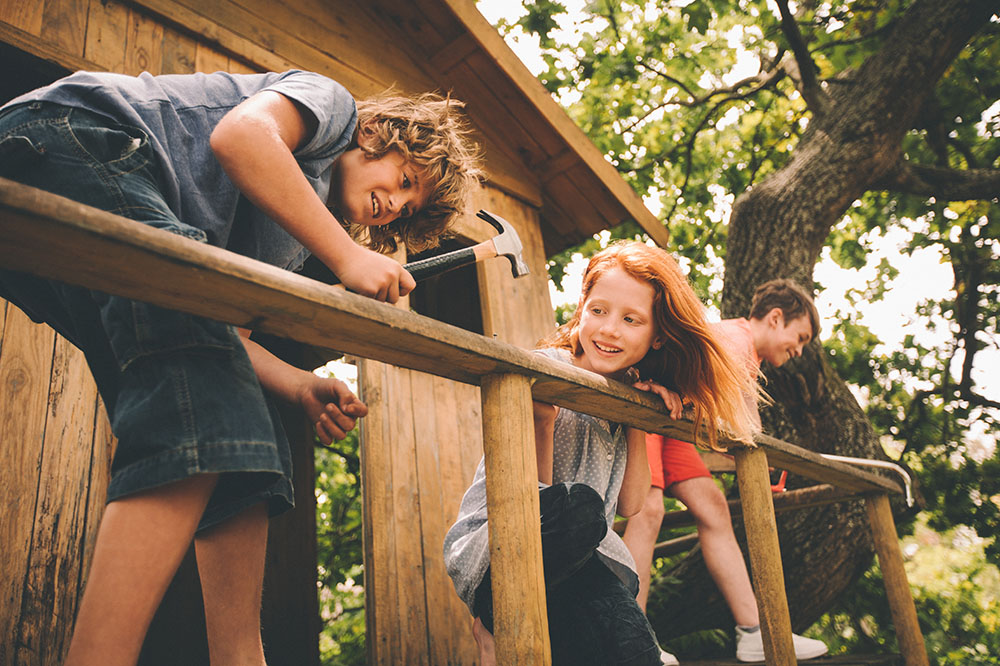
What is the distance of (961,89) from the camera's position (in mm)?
7449

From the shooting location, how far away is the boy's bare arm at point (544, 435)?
6.85ft

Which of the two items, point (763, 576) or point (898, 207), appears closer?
point (763, 576)

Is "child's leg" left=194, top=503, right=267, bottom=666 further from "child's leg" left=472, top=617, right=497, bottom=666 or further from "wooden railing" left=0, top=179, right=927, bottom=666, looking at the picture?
"child's leg" left=472, top=617, right=497, bottom=666

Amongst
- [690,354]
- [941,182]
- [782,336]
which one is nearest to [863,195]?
[941,182]

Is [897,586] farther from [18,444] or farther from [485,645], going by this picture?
[18,444]

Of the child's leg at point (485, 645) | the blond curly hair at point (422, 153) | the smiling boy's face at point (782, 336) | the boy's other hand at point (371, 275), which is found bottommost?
the child's leg at point (485, 645)

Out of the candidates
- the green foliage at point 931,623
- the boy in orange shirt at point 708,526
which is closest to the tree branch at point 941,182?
the green foliage at point 931,623

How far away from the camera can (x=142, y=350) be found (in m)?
1.22

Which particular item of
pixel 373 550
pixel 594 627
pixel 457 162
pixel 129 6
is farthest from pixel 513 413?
pixel 129 6

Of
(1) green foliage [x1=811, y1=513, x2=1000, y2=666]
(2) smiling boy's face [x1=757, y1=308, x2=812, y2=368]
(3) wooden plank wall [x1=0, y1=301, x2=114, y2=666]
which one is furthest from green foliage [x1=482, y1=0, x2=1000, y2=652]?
(3) wooden plank wall [x1=0, y1=301, x2=114, y2=666]

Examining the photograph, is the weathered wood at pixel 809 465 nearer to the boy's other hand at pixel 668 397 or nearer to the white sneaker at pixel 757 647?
the boy's other hand at pixel 668 397

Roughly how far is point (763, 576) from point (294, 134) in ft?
7.33

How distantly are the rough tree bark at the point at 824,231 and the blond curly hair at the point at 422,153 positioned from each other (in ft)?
13.7

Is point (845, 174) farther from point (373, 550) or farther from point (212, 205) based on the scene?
A: point (212, 205)
